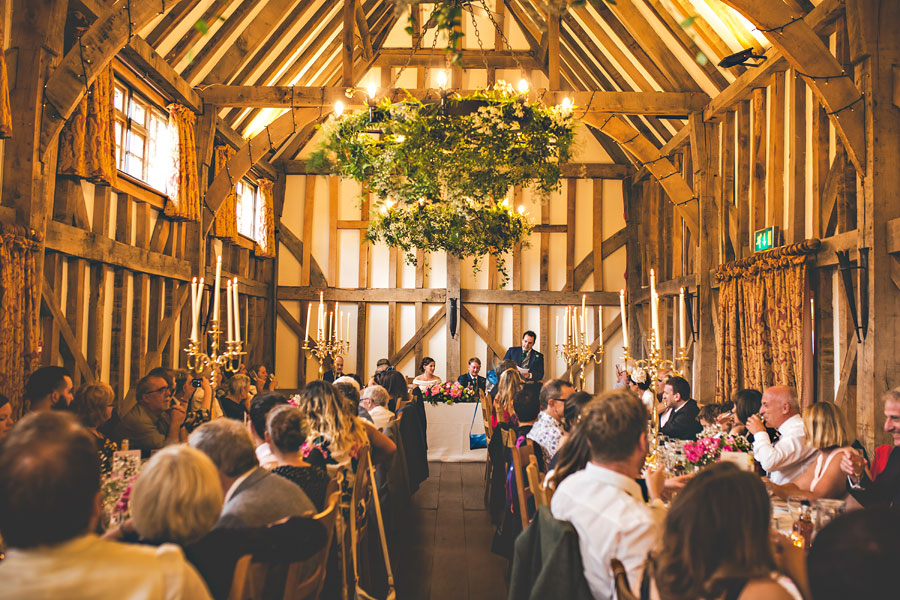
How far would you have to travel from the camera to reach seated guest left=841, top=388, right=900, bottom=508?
3.37m

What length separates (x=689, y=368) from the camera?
1090 cm

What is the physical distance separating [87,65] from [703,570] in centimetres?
597

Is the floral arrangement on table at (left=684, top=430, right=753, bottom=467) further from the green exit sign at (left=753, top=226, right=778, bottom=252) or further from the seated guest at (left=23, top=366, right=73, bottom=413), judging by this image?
the green exit sign at (left=753, top=226, right=778, bottom=252)

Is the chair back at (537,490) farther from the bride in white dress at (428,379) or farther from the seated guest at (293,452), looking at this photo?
the bride in white dress at (428,379)

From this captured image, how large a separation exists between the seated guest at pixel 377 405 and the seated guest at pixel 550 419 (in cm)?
170

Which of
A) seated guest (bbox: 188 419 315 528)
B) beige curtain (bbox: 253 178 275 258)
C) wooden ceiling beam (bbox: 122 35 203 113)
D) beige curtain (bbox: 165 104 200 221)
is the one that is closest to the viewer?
seated guest (bbox: 188 419 315 528)

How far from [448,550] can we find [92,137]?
4.98 meters

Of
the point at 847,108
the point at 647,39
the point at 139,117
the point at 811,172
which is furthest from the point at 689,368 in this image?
the point at 139,117

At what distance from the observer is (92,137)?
6652mm

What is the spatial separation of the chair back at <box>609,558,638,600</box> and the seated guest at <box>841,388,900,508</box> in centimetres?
193

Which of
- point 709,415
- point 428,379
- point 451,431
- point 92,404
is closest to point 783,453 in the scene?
point 709,415

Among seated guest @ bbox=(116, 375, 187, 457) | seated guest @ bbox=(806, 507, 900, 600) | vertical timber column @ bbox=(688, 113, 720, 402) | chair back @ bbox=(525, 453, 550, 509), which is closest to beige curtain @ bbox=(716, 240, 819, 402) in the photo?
vertical timber column @ bbox=(688, 113, 720, 402)

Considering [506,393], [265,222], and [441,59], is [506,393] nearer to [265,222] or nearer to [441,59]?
[265,222]

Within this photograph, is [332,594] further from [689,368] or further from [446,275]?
[446,275]
